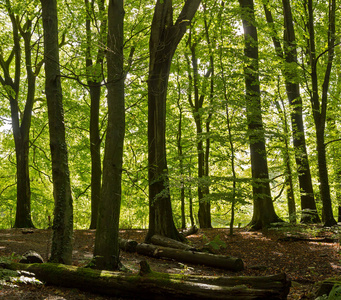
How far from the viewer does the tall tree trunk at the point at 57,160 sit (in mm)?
5988

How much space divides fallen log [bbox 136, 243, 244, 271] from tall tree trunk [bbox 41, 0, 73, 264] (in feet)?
10.4

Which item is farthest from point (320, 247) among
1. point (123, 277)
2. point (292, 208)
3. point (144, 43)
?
point (144, 43)

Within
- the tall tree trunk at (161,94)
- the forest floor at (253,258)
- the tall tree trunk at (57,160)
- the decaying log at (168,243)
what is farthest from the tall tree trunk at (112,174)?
the tall tree trunk at (161,94)

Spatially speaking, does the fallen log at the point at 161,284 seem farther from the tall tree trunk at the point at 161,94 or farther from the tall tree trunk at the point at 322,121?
the tall tree trunk at the point at 322,121

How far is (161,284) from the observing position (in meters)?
4.95

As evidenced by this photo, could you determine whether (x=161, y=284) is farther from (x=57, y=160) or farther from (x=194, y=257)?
(x=194, y=257)

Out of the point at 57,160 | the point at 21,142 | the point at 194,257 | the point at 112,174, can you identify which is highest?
the point at 21,142

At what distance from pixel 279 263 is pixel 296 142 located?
7548mm

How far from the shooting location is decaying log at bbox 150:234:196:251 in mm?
8750

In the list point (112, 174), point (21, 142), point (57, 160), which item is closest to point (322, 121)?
point (112, 174)

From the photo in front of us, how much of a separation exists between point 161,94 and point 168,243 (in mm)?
4631

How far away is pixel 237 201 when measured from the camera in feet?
31.6

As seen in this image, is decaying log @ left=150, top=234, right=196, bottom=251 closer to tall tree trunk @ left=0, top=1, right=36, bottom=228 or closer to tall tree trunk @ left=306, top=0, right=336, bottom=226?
tall tree trunk @ left=306, top=0, right=336, bottom=226

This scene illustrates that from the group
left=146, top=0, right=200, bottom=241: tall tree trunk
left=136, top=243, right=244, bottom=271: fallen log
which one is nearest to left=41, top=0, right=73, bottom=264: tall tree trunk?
left=136, top=243, right=244, bottom=271: fallen log
